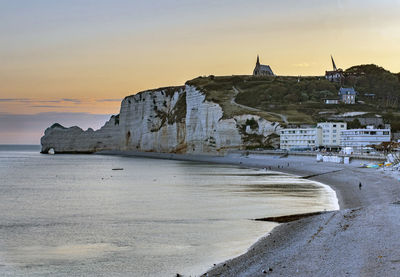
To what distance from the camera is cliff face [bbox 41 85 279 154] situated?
105 metres

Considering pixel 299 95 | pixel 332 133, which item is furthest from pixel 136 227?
pixel 299 95

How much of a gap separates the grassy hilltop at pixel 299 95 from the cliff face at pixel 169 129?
3541 millimetres

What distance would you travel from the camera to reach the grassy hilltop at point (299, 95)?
380 feet

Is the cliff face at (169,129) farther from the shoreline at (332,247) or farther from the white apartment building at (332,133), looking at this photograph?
the shoreline at (332,247)

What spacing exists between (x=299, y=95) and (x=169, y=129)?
38.0 meters

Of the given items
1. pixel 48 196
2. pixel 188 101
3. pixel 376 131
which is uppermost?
pixel 188 101

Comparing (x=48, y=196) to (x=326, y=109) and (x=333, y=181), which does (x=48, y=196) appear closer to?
(x=333, y=181)

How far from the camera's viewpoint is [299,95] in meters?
140

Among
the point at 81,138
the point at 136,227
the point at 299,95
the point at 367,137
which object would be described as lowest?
the point at 136,227

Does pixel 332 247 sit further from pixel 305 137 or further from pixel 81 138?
pixel 81 138

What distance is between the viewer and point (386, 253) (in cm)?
1398

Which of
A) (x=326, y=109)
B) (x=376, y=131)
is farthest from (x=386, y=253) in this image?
(x=326, y=109)

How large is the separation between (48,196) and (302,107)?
308ft

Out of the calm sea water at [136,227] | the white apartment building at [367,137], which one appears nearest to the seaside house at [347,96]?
the white apartment building at [367,137]
